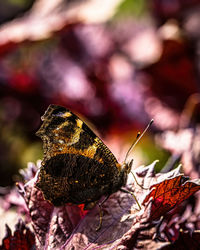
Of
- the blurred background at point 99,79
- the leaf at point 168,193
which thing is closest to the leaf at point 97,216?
the leaf at point 168,193

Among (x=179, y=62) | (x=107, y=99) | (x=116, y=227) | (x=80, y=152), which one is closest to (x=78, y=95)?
(x=107, y=99)

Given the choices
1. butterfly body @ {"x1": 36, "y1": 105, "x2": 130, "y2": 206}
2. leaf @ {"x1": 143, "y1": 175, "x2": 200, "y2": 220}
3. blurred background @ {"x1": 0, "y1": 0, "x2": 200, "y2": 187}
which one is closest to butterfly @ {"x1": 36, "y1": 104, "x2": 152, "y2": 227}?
butterfly body @ {"x1": 36, "y1": 105, "x2": 130, "y2": 206}

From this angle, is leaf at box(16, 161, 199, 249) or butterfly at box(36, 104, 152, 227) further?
butterfly at box(36, 104, 152, 227)

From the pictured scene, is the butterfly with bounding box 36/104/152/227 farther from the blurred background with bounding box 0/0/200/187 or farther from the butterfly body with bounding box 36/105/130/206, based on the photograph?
the blurred background with bounding box 0/0/200/187

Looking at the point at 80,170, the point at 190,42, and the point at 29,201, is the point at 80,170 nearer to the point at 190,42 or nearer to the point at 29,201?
the point at 29,201

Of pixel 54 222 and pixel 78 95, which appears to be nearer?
pixel 54 222

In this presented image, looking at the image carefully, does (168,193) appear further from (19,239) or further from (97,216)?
(19,239)
